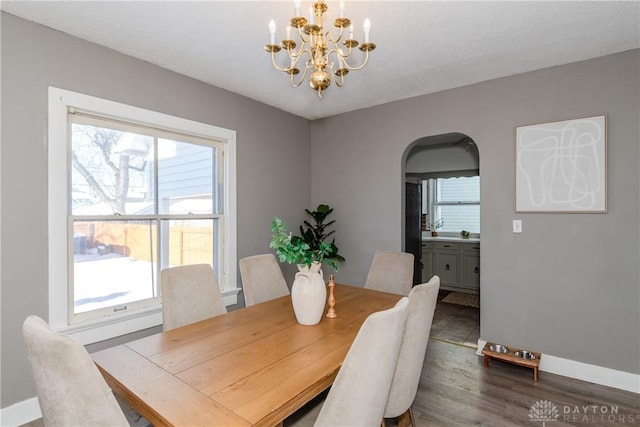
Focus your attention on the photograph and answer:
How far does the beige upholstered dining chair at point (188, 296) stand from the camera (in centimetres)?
189

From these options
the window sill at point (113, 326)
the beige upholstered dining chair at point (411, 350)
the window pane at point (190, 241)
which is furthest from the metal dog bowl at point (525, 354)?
the window sill at point (113, 326)

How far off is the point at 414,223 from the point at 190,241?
324 centimetres

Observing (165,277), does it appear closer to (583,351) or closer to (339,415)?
(339,415)

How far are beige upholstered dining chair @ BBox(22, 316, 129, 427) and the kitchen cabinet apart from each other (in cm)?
512

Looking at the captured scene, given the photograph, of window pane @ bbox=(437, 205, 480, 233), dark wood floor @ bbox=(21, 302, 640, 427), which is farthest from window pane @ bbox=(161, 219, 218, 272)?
window pane @ bbox=(437, 205, 480, 233)

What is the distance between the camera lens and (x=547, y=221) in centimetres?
272

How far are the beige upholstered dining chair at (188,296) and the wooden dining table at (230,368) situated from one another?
0.76ft

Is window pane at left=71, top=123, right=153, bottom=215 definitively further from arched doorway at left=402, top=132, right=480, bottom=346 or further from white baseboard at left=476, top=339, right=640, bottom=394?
white baseboard at left=476, top=339, right=640, bottom=394

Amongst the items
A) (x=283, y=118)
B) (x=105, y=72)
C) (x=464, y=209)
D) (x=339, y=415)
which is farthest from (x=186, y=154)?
(x=464, y=209)

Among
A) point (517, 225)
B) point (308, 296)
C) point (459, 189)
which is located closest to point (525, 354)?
point (517, 225)

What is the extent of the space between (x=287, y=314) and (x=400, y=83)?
7.75 feet

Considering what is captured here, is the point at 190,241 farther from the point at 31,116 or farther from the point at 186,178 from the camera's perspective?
the point at 31,116

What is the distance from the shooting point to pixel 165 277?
75.7 inches

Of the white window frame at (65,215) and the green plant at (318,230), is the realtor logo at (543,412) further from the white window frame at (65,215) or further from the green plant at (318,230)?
the white window frame at (65,215)
